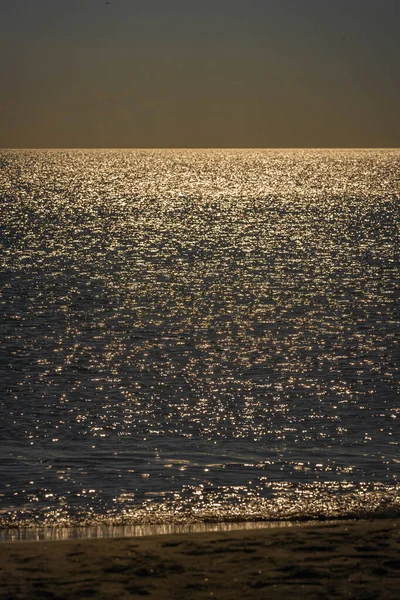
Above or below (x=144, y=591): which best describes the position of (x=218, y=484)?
above

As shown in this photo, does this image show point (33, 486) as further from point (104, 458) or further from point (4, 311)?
point (4, 311)

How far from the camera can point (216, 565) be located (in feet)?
50.8

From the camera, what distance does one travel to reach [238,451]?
82.5 ft

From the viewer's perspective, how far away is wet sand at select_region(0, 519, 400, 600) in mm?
14320

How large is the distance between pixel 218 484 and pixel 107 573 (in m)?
7.05

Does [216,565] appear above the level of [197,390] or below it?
below

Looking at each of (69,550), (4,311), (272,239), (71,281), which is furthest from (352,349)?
(272,239)

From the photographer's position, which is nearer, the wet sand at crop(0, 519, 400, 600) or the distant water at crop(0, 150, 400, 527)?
the wet sand at crop(0, 519, 400, 600)

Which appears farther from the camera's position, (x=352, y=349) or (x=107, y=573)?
(x=352, y=349)

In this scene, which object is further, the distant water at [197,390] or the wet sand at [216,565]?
the distant water at [197,390]

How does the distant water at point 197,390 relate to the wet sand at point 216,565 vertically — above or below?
above

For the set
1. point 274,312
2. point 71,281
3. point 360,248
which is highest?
point 360,248

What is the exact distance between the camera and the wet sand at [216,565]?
14.3 meters

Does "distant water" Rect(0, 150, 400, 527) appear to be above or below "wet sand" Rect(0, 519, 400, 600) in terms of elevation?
above
